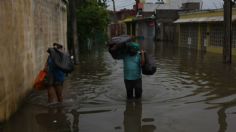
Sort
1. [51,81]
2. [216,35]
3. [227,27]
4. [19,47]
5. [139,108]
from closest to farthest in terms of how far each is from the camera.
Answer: [19,47] < [139,108] < [51,81] < [227,27] < [216,35]

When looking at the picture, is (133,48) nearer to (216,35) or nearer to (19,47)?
(19,47)

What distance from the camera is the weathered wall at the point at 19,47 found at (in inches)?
292

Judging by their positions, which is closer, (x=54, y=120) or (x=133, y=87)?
(x=54, y=120)

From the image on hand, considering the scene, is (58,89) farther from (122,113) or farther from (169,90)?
(169,90)

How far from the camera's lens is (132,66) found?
952 cm

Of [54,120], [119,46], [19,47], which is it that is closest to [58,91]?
[19,47]

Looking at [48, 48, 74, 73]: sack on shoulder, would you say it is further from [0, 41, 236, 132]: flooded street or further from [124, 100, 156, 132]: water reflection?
[124, 100, 156, 132]: water reflection

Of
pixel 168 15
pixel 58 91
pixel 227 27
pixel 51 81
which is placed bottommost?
pixel 58 91

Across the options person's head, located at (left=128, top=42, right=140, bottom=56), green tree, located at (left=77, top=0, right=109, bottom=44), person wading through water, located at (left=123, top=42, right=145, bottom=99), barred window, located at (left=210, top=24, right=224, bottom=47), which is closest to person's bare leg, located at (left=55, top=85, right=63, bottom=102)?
person wading through water, located at (left=123, top=42, right=145, bottom=99)

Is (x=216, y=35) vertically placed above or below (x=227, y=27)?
below

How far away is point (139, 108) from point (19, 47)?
299 cm

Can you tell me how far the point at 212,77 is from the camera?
14094 mm

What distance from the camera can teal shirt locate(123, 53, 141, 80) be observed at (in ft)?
31.2

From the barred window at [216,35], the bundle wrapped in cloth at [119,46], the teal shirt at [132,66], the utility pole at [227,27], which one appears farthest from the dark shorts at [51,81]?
the barred window at [216,35]
